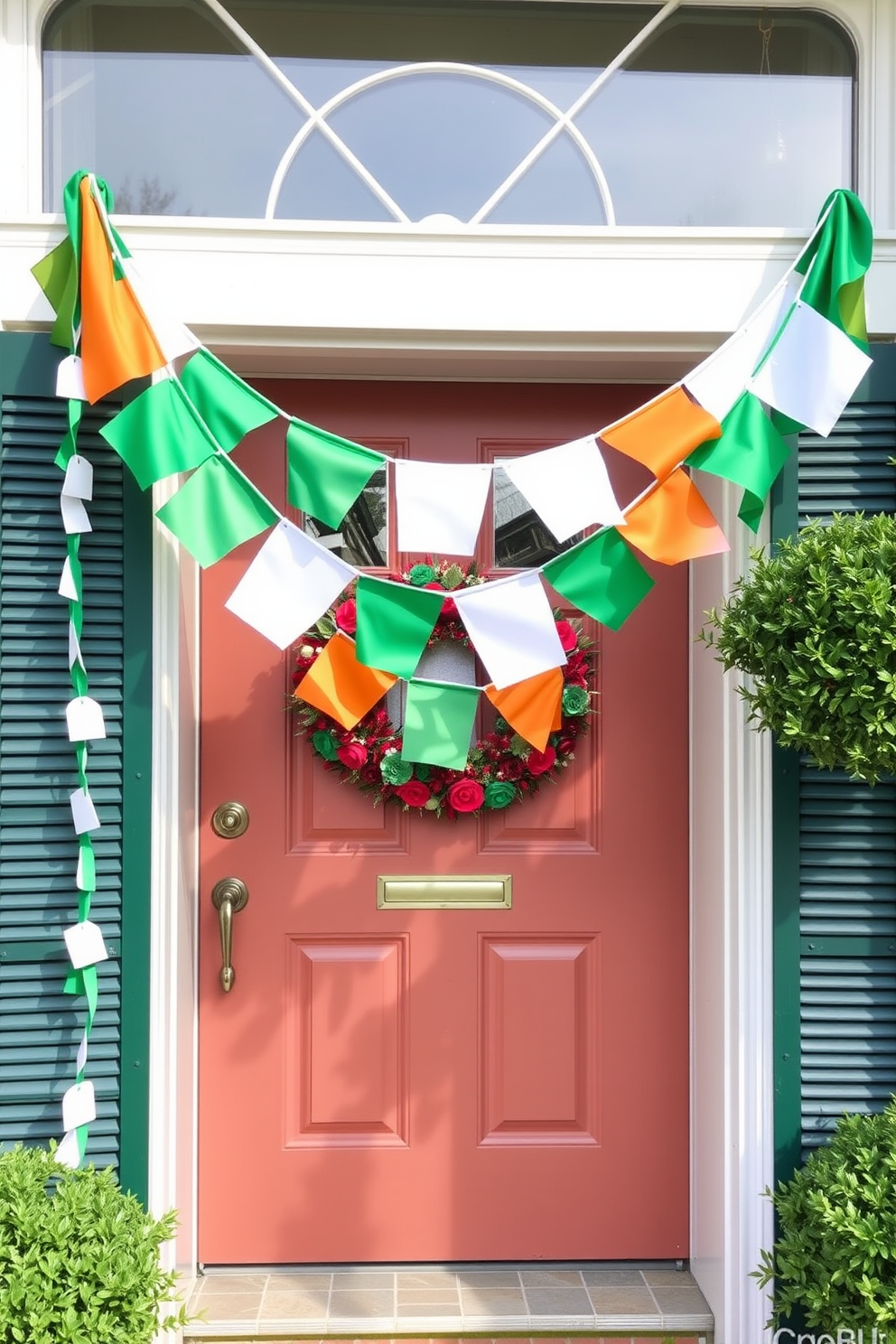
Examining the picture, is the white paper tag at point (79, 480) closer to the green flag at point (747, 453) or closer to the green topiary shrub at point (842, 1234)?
the green flag at point (747, 453)

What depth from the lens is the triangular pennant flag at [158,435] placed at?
200 centimetres

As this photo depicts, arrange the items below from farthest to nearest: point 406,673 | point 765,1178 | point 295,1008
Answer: point 295,1008 → point 765,1178 → point 406,673

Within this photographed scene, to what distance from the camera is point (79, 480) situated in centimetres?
207

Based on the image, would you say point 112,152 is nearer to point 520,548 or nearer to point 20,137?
point 20,137

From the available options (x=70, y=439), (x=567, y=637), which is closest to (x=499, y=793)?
(x=567, y=637)

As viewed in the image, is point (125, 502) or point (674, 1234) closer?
point (125, 502)

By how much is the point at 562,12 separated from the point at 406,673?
1.45 meters

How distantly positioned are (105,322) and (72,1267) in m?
1.60

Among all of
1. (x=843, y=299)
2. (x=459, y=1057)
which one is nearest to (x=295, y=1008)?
(x=459, y=1057)

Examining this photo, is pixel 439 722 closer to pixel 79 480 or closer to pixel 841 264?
pixel 79 480

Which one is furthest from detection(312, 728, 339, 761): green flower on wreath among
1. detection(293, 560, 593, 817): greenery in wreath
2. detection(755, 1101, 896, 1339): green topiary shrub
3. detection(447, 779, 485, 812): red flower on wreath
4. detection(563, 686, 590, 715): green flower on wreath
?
detection(755, 1101, 896, 1339): green topiary shrub

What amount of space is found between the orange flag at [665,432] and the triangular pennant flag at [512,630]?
310mm

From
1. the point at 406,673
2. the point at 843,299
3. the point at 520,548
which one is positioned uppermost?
the point at 843,299

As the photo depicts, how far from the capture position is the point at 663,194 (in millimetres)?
2318
